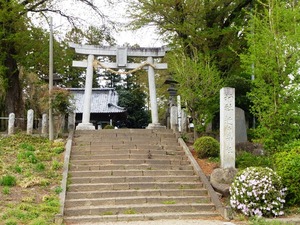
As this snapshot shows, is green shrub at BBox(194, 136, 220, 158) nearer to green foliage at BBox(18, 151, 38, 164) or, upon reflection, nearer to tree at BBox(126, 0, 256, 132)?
tree at BBox(126, 0, 256, 132)

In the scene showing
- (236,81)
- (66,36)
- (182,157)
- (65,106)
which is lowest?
(182,157)

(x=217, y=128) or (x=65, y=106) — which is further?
(x=217, y=128)

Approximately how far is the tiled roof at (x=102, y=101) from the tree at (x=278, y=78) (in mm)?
22461

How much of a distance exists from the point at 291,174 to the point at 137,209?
13.3 ft

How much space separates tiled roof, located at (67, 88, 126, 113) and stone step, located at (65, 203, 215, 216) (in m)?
22.7

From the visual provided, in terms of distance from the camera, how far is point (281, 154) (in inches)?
416

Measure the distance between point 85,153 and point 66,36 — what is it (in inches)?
412

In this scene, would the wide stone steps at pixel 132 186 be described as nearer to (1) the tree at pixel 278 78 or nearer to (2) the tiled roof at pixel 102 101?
(1) the tree at pixel 278 78

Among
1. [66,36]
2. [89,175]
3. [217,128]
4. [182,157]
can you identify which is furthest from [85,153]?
[66,36]

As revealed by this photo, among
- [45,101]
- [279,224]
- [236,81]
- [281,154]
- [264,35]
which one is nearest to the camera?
[279,224]

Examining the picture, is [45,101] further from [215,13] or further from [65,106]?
[215,13]

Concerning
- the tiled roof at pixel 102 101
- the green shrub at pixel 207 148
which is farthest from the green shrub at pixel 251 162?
the tiled roof at pixel 102 101

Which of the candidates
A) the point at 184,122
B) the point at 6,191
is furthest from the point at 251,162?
the point at 6,191

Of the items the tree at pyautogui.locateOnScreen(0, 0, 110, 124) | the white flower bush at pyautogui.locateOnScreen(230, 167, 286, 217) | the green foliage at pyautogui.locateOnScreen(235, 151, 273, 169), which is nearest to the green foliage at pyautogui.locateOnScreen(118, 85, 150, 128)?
the tree at pyautogui.locateOnScreen(0, 0, 110, 124)
